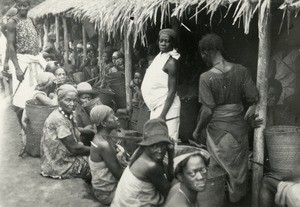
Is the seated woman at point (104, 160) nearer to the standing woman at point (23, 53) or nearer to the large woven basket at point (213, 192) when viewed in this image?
the large woven basket at point (213, 192)

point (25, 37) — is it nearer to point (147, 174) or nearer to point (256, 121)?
point (256, 121)

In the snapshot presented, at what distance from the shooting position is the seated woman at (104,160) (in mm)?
4922

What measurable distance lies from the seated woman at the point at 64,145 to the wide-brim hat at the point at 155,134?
6.55 feet

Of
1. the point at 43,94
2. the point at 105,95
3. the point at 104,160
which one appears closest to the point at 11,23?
the point at 43,94

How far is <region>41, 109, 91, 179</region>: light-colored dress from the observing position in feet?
19.2

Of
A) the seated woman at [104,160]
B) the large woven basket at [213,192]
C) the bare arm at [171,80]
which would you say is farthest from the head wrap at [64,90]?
the large woven basket at [213,192]

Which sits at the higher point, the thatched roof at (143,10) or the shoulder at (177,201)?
the thatched roof at (143,10)

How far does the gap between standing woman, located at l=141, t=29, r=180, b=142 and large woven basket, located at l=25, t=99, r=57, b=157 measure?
1.93 metres

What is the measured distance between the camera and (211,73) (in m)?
4.73

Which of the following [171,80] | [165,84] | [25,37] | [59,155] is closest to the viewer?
[171,80]

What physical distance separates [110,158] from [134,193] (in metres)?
1.02

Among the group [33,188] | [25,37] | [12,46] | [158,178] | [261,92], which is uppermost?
[25,37]

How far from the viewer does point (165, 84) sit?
18.0ft

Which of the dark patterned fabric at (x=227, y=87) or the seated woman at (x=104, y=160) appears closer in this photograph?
the dark patterned fabric at (x=227, y=87)
